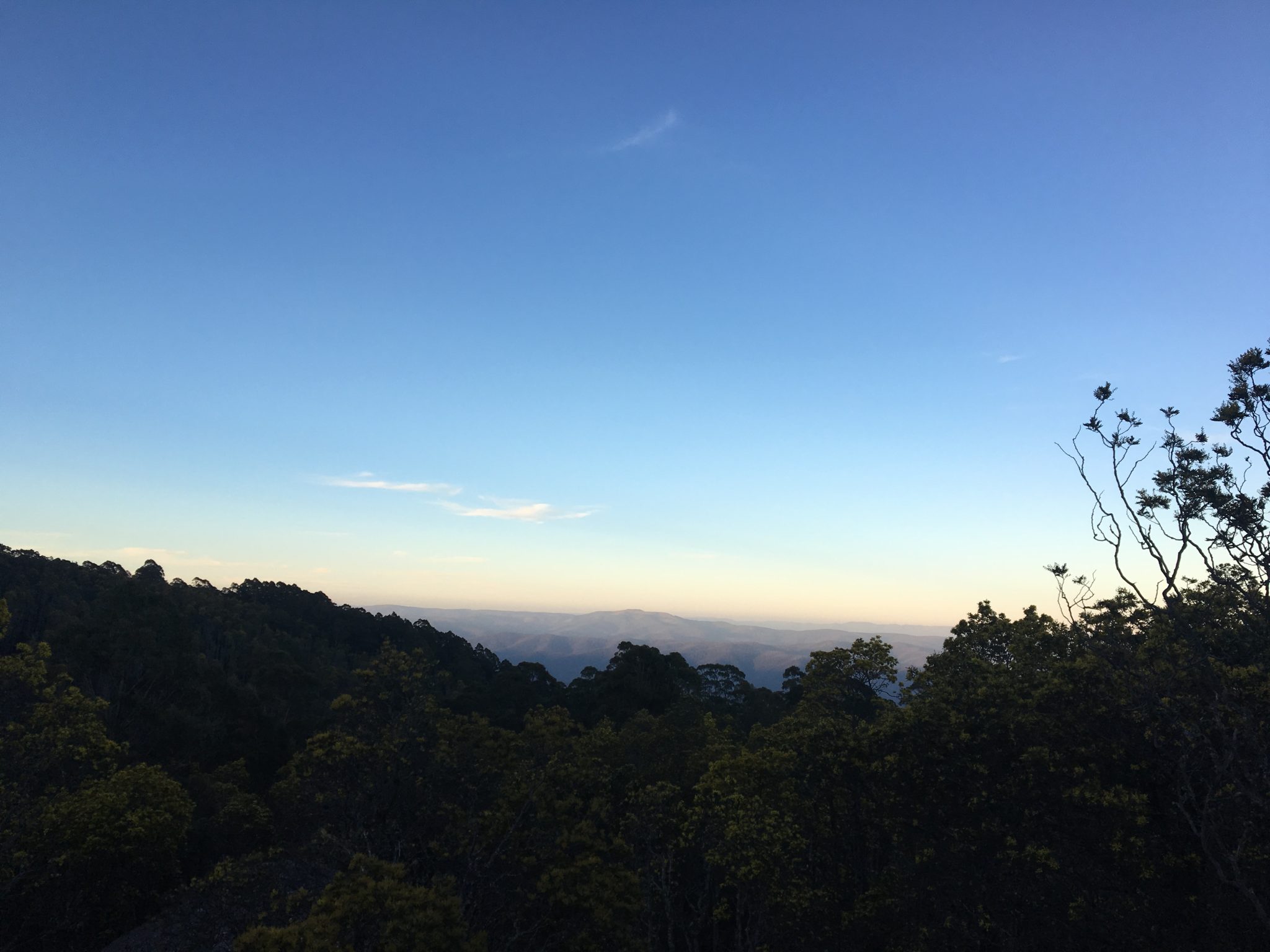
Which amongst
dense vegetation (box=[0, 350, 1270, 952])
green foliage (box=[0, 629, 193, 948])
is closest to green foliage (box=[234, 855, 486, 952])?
dense vegetation (box=[0, 350, 1270, 952])

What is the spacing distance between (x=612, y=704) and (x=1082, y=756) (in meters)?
38.7

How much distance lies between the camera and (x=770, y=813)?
2005 centimetres

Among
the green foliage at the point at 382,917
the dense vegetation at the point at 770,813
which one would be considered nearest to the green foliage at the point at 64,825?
the dense vegetation at the point at 770,813

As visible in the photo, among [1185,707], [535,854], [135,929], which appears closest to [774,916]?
[535,854]

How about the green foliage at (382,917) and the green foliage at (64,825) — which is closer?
the green foliage at (382,917)

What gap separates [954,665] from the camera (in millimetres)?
19969

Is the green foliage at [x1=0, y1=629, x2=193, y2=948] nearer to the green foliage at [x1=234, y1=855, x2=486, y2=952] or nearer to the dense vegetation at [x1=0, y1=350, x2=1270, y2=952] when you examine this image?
the dense vegetation at [x1=0, y1=350, x2=1270, y2=952]

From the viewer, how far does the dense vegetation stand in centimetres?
1309

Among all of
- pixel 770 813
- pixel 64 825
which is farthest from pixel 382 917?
pixel 64 825

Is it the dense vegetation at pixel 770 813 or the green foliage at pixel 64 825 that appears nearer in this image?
the dense vegetation at pixel 770 813

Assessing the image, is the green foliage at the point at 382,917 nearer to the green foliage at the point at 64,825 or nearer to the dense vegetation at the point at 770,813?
the dense vegetation at the point at 770,813

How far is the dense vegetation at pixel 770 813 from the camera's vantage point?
42.9 ft

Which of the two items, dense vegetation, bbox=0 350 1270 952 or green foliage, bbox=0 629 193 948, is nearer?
dense vegetation, bbox=0 350 1270 952

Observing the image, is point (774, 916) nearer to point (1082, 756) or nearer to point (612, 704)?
point (1082, 756)
